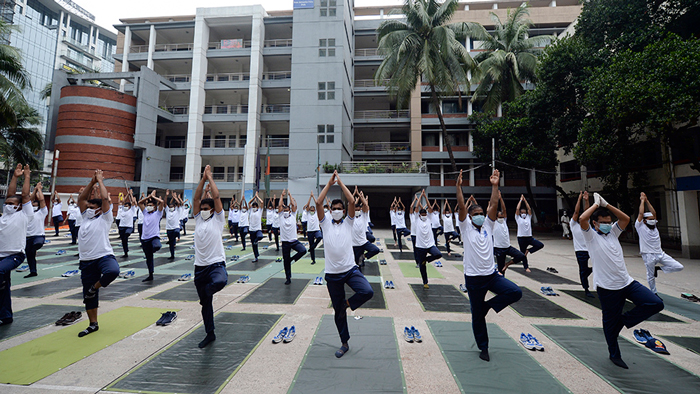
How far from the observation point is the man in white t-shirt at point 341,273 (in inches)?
164

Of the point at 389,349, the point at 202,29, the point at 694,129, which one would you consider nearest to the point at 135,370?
the point at 389,349

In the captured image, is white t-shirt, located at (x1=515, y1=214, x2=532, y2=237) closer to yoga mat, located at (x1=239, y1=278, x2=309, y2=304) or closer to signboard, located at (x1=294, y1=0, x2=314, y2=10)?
yoga mat, located at (x1=239, y1=278, x2=309, y2=304)

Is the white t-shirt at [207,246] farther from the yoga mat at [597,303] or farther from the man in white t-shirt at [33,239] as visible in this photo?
the yoga mat at [597,303]

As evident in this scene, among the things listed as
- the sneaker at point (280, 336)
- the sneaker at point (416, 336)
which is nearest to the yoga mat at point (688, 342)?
the sneaker at point (416, 336)

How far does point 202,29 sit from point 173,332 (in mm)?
35500

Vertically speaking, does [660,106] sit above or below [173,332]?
above

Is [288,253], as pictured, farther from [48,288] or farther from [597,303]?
[597,303]

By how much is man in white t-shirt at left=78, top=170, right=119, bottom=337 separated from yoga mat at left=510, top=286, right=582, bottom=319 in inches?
285

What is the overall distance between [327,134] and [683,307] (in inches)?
964

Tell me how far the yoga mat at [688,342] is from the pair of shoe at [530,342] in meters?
2.23

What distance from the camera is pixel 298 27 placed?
29172 mm

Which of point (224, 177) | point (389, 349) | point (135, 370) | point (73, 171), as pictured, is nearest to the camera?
point (135, 370)

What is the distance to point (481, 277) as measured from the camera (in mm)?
4191

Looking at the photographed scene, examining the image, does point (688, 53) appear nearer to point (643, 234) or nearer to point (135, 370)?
point (643, 234)
